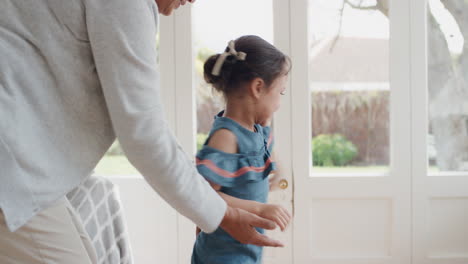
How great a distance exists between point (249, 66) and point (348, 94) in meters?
1.72

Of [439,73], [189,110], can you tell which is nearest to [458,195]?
[439,73]

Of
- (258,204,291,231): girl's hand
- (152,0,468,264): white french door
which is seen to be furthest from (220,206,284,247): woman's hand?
(152,0,468,264): white french door

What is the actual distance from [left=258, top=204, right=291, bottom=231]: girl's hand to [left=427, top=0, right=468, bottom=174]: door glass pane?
2083mm

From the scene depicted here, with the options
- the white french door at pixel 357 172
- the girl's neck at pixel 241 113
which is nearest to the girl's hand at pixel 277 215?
the girl's neck at pixel 241 113

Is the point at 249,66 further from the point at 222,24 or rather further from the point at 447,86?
the point at 447,86

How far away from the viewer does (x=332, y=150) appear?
312 centimetres

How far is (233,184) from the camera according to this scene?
56.9 inches

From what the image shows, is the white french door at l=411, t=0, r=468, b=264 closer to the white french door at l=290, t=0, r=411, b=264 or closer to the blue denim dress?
the white french door at l=290, t=0, r=411, b=264

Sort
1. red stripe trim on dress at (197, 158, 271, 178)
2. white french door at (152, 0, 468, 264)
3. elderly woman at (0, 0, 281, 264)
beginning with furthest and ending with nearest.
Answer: white french door at (152, 0, 468, 264) < red stripe trim on dress at (197, 158, 271, 178) < elderly woman at (0, 0, 281, 264)

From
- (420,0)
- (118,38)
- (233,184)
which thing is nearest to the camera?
(118,38)

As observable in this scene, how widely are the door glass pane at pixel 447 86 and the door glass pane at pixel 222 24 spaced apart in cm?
100

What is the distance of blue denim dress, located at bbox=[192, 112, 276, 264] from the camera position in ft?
4.67

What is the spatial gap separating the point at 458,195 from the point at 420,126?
1.56 ft

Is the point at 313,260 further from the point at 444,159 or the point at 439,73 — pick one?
the point at 439,73
